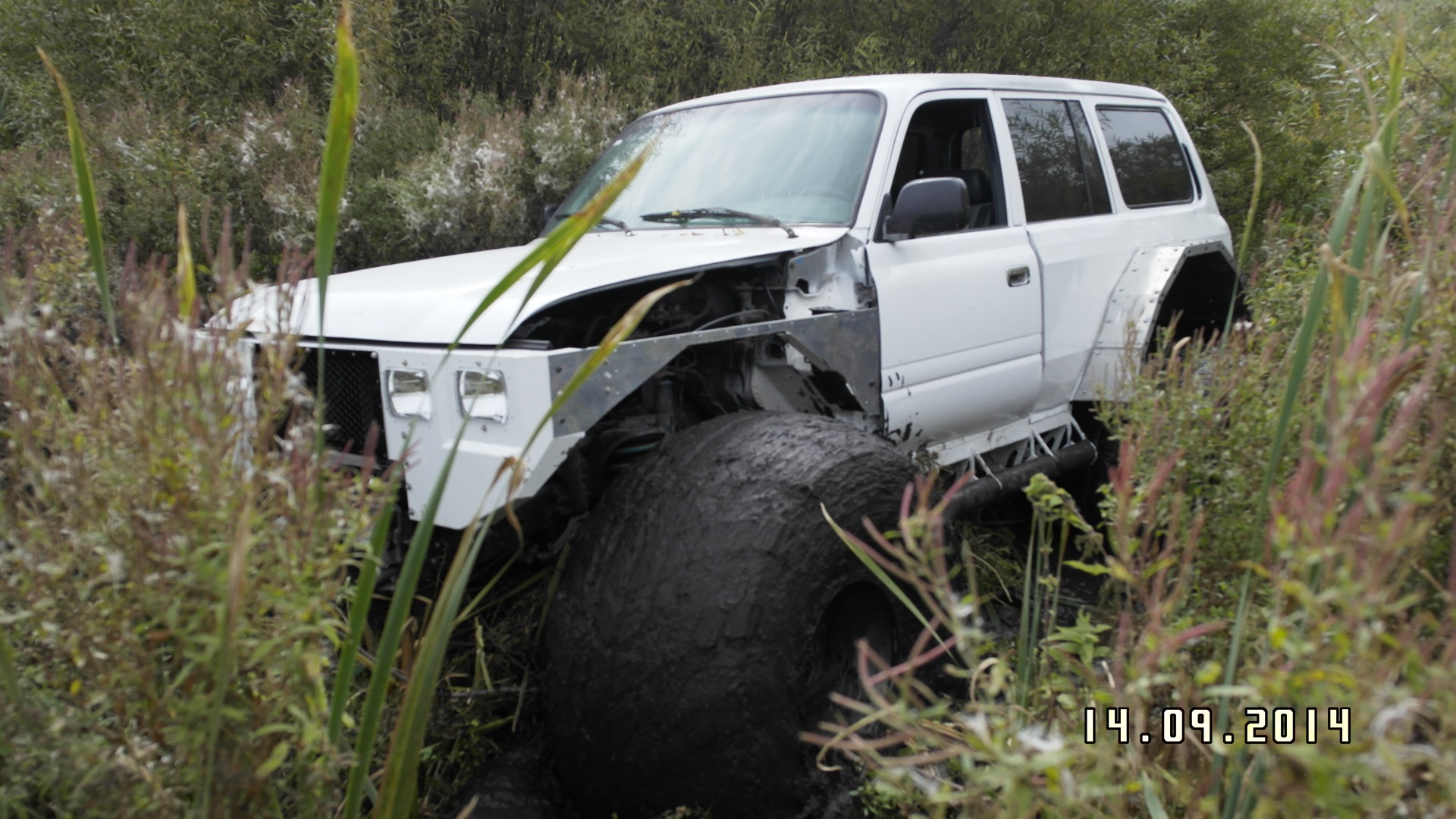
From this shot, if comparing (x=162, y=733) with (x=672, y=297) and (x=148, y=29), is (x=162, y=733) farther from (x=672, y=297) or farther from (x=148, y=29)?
(x=148, y=29)

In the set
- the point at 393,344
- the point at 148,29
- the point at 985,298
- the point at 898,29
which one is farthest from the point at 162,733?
the point at 898,29

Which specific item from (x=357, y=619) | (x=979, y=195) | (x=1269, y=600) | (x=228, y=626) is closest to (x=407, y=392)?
(x=357, y=619)

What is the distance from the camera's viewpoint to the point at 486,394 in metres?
2.52

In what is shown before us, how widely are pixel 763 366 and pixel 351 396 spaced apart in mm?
1284

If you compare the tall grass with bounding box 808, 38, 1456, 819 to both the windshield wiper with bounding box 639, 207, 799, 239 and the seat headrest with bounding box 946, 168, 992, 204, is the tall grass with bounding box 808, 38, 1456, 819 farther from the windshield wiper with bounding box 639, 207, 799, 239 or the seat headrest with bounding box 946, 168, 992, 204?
the seat headrest with bounding box 946, 168, 992, 204

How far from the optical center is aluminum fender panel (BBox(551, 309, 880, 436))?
2.46 metres

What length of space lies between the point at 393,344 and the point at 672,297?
35.7 inches

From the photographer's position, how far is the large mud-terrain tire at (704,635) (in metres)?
2.40

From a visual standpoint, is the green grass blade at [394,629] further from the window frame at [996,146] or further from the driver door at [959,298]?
the window frame at [996,146]

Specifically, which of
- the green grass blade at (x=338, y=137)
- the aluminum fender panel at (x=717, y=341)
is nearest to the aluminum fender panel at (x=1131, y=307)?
the aluminum fender panel at (x=717, y=341)

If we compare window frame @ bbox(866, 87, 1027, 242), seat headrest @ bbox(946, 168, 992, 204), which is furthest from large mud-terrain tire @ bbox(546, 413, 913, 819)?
seat headrest @ bbox(946, 168, 992, 204)

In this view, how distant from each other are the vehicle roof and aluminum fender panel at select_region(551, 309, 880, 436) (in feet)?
3.32

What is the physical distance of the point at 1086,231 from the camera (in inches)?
176

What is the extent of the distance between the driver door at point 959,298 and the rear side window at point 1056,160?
15cm
